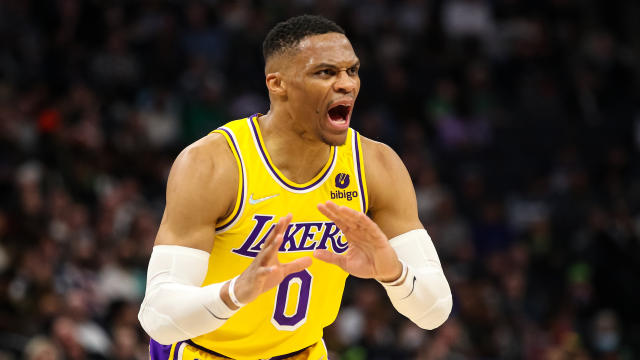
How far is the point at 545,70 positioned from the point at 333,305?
1083 centimetres

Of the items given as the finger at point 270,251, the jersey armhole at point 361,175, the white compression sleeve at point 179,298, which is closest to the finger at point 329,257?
the finger at point 270,251

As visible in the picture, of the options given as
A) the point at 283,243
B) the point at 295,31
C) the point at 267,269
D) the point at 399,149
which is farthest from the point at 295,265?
the point at 399,149

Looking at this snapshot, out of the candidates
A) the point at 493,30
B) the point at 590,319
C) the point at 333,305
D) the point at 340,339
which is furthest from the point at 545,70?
the point at 333,305

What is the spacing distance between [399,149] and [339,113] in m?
8.86

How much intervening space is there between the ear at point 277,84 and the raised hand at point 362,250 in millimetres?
731

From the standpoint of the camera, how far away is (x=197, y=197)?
4.66 meters

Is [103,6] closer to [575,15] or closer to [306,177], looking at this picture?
[575,15]

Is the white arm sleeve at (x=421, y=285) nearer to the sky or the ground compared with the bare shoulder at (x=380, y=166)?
nearer to the ground

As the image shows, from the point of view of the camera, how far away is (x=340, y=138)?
4816 millimetres

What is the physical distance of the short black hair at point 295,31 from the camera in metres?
4.81

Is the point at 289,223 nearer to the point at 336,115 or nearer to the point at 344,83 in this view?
the point at 336,115

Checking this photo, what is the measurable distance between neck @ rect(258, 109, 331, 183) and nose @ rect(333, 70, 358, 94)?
32 centimetres

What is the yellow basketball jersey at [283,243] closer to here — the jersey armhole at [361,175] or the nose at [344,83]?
the jersey armhole at [361,175]

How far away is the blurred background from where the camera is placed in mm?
10758
